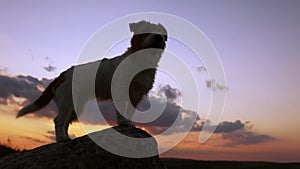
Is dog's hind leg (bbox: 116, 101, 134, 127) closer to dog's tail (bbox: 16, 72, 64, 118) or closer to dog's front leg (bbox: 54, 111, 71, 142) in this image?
dog's front leg (bbox: 54, 111, 71, 142)

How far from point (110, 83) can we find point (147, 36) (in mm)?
1676

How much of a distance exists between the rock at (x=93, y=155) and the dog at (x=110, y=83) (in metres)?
1.46

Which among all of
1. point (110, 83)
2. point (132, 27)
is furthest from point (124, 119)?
point (132, 27)

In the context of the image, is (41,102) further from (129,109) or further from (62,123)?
(129,109)

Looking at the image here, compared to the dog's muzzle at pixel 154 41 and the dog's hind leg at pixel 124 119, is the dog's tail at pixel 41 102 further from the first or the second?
the dog's muzzle at pixel 154 41

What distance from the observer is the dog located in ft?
26.9

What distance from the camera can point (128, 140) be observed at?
6457 millimetres

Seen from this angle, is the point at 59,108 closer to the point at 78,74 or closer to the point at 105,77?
the point at 78,74

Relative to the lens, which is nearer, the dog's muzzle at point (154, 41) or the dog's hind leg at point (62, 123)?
the dog's muzzle at point (154, 41)

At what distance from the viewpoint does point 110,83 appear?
29.0 feet

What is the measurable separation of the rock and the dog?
57.4 inches

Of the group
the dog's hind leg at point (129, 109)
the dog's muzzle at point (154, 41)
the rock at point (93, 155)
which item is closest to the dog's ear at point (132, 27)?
the dog's muzzle at point (154, 41)

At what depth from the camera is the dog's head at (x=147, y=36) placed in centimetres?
810

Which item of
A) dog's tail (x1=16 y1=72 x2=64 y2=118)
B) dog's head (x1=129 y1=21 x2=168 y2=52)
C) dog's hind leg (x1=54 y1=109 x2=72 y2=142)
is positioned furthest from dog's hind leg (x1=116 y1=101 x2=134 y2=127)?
dog's tail (x1=16 y1=72 x2=64 y2=118)
